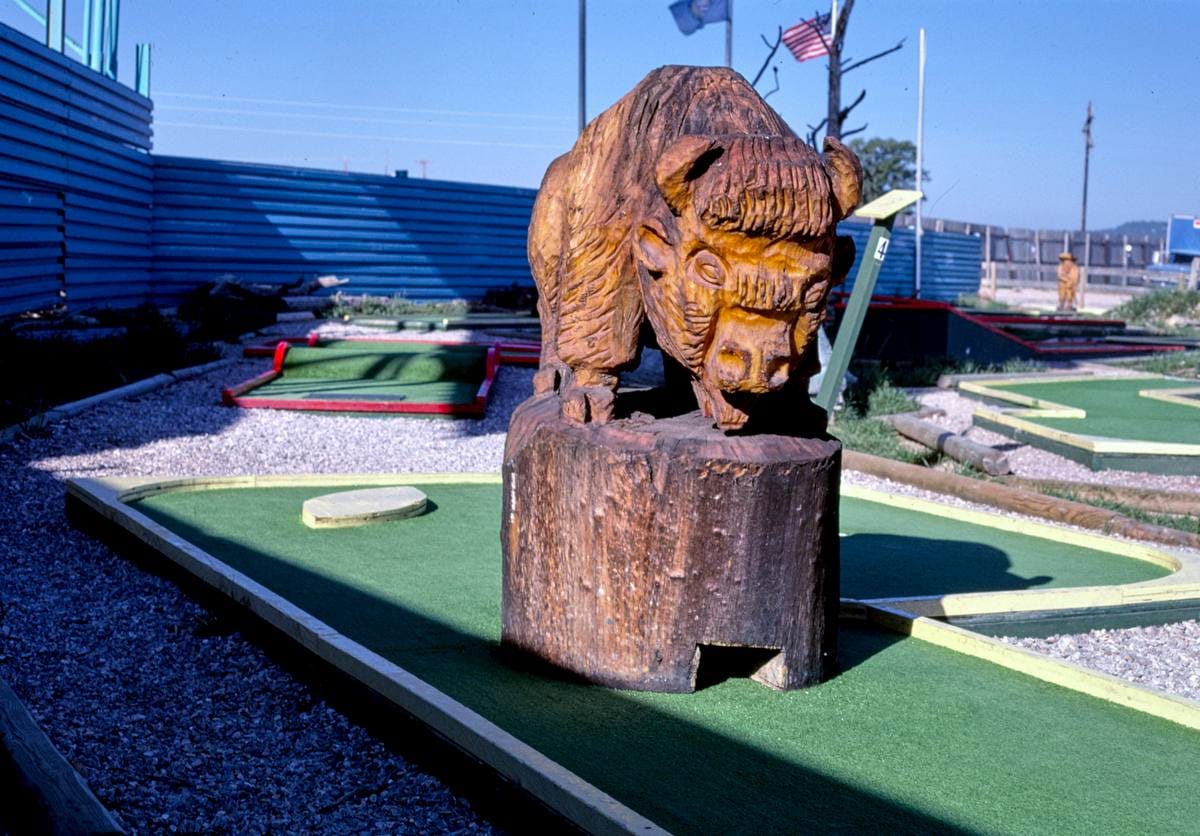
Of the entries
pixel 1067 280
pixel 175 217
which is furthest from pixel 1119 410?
pixel 1067 280

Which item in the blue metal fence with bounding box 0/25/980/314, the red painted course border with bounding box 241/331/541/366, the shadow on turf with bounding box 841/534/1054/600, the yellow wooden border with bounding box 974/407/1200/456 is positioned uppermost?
the blue metal fence with bounding box 0/25/980/314

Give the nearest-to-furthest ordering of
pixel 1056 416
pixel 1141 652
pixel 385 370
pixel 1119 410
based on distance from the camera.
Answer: pixel 1141 652, pixel 1056 416, pixel 1119 410, pixel 385 370

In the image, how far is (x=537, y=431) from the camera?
135 inches

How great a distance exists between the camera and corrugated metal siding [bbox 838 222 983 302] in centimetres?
3086

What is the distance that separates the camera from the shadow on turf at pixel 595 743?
8.44 feet

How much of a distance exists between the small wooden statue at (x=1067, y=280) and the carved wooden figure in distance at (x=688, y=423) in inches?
1131

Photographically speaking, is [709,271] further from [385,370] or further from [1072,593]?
[385,370]

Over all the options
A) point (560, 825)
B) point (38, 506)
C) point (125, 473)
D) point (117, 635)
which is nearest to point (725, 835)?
point (560, 825)

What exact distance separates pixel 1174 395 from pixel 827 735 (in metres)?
9.64

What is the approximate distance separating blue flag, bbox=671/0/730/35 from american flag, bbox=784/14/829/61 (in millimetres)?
1158

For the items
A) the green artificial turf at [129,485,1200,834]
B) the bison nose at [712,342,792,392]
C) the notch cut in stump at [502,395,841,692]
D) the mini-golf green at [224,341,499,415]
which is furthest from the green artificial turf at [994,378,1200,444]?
the bison nose at [712,342,792,392]

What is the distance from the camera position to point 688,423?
3.45 m

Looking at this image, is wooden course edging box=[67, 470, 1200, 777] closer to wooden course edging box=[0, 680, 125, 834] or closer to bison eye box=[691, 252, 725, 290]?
wooden course edging box=[0, 680, 125, 834]

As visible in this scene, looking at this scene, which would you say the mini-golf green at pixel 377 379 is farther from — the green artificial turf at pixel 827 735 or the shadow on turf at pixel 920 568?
the green artificial turf at pixel 827 735
